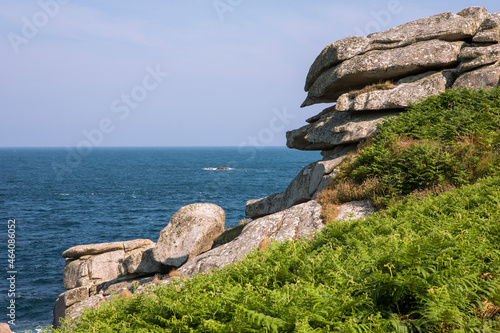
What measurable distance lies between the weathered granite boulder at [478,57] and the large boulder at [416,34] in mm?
1720

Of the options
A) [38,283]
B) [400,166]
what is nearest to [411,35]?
[400,166]

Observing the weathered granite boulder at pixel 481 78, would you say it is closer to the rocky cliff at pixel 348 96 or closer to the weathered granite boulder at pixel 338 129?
the rocky cliff at pixel 348 96

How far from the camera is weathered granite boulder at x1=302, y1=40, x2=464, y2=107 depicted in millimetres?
20156

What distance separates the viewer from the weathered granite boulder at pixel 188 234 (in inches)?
863

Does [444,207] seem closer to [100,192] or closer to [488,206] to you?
→ [488,206]

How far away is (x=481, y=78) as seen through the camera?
18547 mm

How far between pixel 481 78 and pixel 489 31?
367 cm

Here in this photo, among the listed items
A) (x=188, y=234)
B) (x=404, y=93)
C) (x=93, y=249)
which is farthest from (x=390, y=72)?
(x=93, y=249)

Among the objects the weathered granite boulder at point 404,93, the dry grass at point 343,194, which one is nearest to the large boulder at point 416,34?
the weathered granite boulder at point 404,93

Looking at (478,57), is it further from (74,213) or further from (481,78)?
(74,213)

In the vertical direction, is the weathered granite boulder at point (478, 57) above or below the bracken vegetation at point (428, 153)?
above

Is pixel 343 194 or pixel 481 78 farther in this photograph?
pixel 481 78

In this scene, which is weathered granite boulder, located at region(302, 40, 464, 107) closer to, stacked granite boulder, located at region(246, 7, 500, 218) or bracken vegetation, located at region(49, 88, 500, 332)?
stacked granite boulder, located at region(246, 7, 500, 218)

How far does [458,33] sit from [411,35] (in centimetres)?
240
